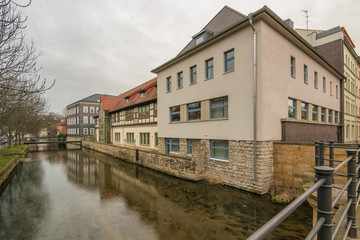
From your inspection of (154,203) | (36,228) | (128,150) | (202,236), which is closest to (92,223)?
(36,228)

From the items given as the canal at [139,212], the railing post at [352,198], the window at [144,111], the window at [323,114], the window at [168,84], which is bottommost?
the canal at [139,212]

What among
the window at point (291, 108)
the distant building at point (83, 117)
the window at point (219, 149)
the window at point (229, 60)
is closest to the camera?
the window at point (229, 60)

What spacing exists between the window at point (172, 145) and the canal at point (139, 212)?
3124 millimetres

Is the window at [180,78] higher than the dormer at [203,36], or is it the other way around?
the dormer at [203,36]

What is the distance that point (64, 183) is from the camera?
1339cm

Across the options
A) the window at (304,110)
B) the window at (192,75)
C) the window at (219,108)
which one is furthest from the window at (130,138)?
the window at (304,110)

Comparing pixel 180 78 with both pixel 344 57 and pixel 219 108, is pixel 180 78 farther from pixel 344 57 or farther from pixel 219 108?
pixel 344 57

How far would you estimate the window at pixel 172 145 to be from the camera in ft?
49.7

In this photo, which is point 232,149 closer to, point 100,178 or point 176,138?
point 176,138

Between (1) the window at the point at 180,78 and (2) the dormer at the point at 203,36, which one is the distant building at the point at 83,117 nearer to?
(1) the window at the point at 180,78

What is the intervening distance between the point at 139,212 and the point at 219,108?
7296 millimetres

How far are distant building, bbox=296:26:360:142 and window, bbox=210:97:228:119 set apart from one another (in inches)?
616

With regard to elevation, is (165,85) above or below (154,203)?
above

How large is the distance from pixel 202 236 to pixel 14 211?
27.9 ft
